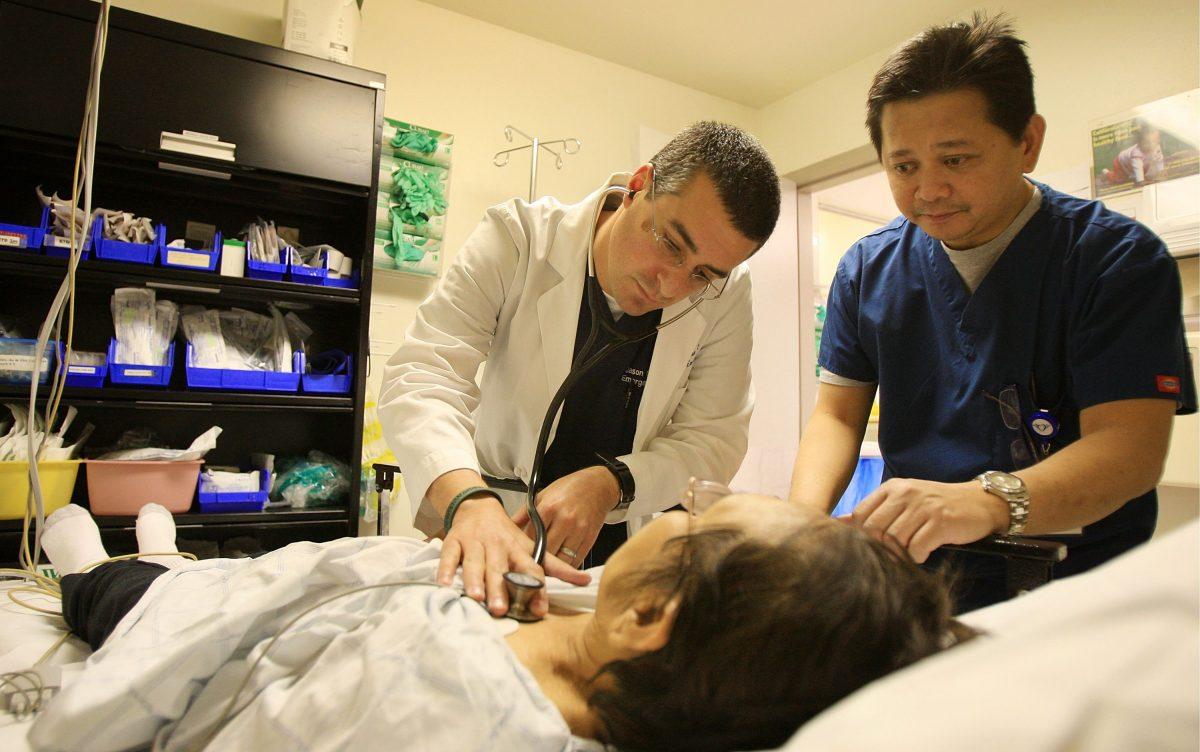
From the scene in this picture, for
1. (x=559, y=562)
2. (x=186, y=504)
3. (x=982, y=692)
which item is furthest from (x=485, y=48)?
(x=982, y=692)

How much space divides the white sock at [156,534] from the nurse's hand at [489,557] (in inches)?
39.1

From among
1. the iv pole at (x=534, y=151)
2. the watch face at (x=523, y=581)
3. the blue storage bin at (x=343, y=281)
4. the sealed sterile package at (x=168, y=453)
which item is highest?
the iv pole at (x=534, y=151)

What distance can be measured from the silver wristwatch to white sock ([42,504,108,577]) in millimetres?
1696

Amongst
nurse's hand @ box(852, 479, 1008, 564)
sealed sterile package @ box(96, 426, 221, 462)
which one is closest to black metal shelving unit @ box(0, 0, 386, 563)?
sealed sterile package @ box(96, 426, 221, 462)

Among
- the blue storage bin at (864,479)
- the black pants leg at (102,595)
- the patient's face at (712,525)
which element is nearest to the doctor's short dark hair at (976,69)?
the patient's face at (712,525)

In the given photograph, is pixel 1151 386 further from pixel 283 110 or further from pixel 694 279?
pixel 283 110

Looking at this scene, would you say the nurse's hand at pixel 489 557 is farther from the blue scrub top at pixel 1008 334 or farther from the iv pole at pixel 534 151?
the iv pole at pixel 534 151

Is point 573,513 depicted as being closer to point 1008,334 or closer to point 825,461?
point 825,461

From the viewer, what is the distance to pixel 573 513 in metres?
1.15

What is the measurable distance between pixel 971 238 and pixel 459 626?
1022 mm

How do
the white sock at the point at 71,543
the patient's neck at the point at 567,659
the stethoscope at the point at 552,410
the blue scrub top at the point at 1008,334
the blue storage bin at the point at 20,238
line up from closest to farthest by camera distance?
the patient's neck at the point at 567,659
the stethoscope at the point at 552,410
the blue scrub top at the point at 1008,334
the white sock at the point at 71,543
the blue storage bin at the point at 20,238

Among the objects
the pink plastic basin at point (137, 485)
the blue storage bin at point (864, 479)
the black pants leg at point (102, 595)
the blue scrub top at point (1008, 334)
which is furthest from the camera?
the blue storage bin at point (864, 479)

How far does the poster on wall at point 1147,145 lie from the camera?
7.40 feet

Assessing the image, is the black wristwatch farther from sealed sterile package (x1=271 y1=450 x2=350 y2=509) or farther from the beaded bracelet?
sealed sterile package (x1=271 y1=450 x2=350 y2=509)
